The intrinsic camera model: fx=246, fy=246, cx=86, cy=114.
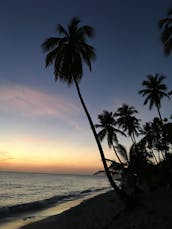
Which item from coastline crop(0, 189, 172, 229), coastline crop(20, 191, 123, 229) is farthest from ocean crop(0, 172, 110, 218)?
coastline crop(0, 189, 172, 229)

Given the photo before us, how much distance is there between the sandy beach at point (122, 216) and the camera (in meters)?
15.7

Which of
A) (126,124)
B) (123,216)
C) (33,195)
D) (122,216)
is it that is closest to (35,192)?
(33,195)

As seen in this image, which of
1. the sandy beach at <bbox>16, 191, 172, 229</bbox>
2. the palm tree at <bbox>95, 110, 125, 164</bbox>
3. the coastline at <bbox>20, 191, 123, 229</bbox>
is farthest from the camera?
the palm tree at <bbox>95, 110, 125, 164</bbox>

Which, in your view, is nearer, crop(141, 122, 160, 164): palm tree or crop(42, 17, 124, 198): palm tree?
crop(42, 17, 124, 198): palm tree

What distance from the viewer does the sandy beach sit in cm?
1568

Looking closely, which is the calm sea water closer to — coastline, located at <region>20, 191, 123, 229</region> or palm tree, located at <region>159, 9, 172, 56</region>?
coastline, located at <region>20, 191, 123, 229</region>

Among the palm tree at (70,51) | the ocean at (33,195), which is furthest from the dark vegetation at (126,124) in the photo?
the ocean at (33,195)

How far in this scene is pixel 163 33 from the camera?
22.0 m

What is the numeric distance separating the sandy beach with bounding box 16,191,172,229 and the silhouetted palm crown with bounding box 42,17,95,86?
1238 cm

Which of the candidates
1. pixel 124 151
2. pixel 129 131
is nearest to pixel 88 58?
pixel 124 151

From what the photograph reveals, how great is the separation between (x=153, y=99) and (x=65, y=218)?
22.8m

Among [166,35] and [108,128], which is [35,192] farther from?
[166,35]

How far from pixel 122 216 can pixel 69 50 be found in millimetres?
14432

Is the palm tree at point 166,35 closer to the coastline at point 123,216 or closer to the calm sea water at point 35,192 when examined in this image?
the coastline at point 123,216
